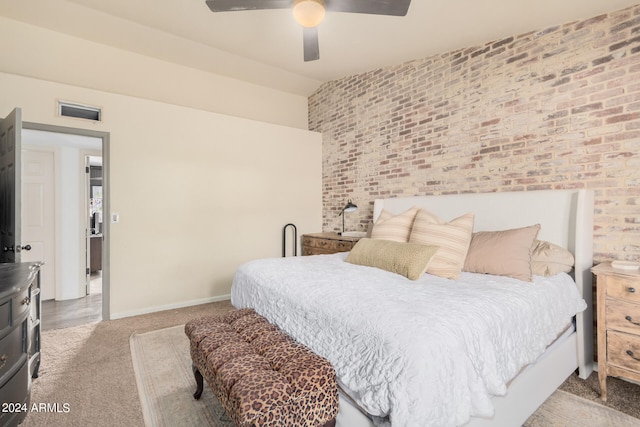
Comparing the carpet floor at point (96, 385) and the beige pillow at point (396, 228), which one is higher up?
the beige pillow at point (396, 228)

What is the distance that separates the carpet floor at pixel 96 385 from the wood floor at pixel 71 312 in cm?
32

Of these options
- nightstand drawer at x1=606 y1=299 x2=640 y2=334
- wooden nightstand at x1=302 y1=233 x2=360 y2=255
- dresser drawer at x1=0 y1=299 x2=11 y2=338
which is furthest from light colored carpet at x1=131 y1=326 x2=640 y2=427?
wooden nightstand at x1=302 y1=233 x2=360 y2=255

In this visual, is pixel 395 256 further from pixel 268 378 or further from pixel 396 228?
pixel 268 378

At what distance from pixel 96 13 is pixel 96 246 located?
4.73 metres

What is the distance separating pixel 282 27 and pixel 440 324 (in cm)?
327

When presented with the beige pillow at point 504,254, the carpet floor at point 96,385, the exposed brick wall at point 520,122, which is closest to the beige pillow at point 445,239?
the beige pillow at point 504,254

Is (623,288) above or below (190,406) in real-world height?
above

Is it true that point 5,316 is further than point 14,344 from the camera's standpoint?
No

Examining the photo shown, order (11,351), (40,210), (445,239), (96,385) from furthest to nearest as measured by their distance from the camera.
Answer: (40,210) < (445,239) < (96,385) < (11,351)

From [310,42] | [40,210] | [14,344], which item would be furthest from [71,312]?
[310,42]

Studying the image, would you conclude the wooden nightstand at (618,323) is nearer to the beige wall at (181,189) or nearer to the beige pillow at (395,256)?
the beige pillow at (395,256)

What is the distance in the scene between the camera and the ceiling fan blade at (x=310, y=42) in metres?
2.54

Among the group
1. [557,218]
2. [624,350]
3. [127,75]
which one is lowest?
[624,350]

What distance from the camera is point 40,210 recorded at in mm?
4164
